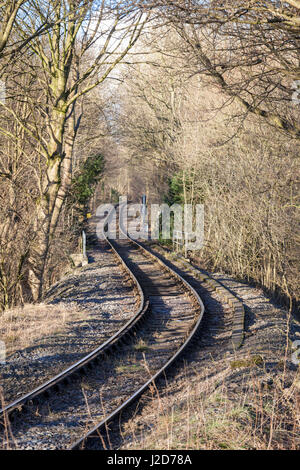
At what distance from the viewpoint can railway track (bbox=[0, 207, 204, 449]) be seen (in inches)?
228

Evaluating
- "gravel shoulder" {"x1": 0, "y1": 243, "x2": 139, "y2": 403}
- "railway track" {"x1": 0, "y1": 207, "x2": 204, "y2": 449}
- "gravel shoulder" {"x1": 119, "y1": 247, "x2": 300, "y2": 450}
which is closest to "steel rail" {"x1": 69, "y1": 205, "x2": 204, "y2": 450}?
"railway track" {"x1": 0, "y1": 207, "x2": 204, "y2": 449}

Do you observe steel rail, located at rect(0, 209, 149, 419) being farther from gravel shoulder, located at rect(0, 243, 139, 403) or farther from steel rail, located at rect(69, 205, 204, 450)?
steel rail, located at rect(69, 205, 204, 450)

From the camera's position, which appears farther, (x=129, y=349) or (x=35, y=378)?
(x=129, y=349)

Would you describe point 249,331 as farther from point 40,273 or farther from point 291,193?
point 40,273

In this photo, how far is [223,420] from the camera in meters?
5.39

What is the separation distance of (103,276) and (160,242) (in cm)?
1192

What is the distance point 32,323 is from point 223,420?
21.0 feet

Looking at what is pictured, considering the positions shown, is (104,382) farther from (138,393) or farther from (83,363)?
(138,393)

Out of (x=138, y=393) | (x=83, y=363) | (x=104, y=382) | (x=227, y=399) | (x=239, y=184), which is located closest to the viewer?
(x=227, y=399)

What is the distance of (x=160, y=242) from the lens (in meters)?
29.1

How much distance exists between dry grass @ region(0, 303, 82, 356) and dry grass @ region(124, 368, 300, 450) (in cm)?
335

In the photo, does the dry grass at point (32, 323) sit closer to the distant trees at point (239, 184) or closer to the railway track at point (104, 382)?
the railway track at point (104, 382)

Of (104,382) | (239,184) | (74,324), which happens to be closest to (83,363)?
(104,382)
